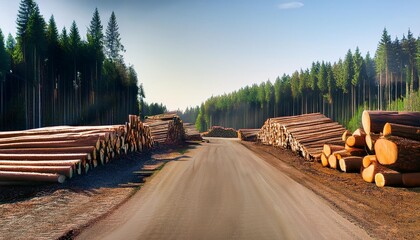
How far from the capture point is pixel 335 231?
5977 mm

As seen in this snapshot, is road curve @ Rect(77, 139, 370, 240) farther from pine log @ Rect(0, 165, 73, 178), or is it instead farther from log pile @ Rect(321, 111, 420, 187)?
log pile @ Rect(321, 111, 420, 187)

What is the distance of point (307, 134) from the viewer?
68.7 feet

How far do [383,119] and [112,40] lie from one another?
64973mm

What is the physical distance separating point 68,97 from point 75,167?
43.4 metres

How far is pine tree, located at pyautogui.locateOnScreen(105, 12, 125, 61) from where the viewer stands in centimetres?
6969

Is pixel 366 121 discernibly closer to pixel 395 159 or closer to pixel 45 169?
pixel 395 159

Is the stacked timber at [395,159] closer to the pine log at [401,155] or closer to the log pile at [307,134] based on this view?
the pine log at [401,155]

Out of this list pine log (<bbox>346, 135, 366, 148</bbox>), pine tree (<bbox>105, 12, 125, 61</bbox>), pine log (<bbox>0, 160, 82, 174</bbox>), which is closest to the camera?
pine log (<bbox>0, 160, 82, 174</bbox>)

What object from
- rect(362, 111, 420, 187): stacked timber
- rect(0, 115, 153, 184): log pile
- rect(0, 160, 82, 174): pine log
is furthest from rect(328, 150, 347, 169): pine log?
rect(0, 160, 82, 174): pine log

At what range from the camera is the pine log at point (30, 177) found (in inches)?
400

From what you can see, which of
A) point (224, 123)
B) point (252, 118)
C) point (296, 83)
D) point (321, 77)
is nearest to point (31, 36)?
point (321, 77)

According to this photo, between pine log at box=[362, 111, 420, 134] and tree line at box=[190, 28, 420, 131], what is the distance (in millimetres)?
43217

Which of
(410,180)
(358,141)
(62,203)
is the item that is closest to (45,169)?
(62,203)

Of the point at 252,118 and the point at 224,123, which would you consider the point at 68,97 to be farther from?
the point at 224,123
